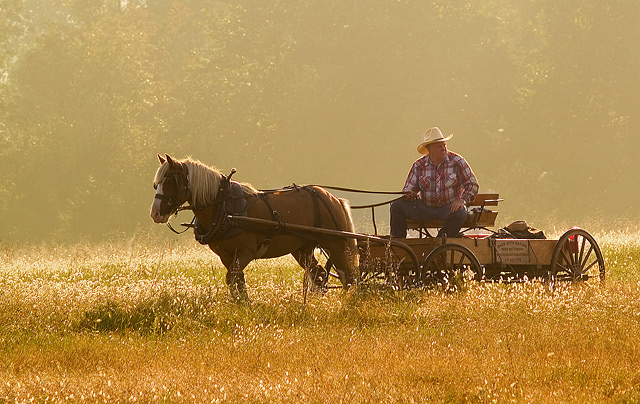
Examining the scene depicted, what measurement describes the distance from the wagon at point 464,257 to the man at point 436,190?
0.23 metres

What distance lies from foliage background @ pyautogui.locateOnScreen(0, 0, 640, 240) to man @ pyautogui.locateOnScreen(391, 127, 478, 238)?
1035 inches

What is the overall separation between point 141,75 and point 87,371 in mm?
35617

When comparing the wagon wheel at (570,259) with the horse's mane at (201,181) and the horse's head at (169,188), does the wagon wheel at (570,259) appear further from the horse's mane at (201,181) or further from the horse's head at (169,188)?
the horse's head at (169,188)

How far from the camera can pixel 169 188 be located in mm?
9086

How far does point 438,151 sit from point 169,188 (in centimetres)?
406

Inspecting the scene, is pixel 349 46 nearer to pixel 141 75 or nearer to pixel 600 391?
pixel 141 75

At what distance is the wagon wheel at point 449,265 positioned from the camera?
402 inches

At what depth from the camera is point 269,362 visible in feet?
22.4

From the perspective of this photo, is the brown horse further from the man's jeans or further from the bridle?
the man's jeans

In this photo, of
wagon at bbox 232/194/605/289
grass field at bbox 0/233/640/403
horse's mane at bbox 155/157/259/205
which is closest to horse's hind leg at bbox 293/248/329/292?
wagon at bbox 232/194/605/289

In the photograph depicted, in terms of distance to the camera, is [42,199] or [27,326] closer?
[27,326]

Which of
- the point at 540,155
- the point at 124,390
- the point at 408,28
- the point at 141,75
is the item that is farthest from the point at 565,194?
the point at 124,390

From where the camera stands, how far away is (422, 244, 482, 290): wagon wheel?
33.5ft

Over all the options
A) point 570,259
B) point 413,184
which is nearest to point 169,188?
point 413,184
